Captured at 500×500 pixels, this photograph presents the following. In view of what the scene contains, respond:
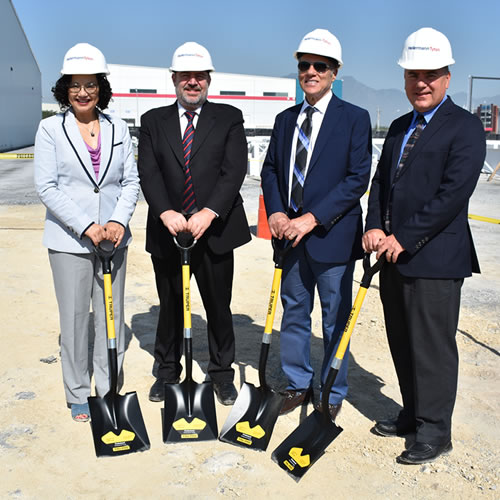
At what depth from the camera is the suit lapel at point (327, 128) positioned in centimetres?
340

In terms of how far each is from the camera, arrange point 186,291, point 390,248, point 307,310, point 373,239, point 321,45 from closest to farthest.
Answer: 1. point 390,248
2. point 373,239
3. point 321,45
4. point 186,291
5. point 307,310

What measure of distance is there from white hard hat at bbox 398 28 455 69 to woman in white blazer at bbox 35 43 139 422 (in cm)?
172

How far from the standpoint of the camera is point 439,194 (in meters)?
2.93

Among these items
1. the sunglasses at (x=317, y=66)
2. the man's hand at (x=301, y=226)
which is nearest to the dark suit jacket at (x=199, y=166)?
the man's hand at (x=301, y=226)

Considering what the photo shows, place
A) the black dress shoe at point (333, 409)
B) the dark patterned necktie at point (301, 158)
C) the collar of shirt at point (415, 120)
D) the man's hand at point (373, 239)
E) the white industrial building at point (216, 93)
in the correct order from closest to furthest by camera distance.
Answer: the collar of shirt at point (415, 120) → the man's hand at point (373, 239) → the dark patterned necktie at point (301, 158) → the black dress shoe at point (333, 409) → the white industrial building at point (216, 93)

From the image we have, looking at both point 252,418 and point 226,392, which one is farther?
point 226,392

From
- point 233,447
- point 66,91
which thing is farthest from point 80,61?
point 233,447

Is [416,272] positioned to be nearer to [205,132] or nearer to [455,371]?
[455,371]

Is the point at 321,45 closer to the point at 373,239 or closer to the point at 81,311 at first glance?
the point at 373,239

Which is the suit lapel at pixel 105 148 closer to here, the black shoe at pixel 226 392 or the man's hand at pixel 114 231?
the man's hand at pixel 114 231

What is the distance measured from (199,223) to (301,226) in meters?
0.60

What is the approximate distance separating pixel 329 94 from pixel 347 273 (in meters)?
1.08

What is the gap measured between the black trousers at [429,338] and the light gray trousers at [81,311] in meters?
1.68

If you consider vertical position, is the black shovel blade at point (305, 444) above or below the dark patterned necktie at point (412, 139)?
below
